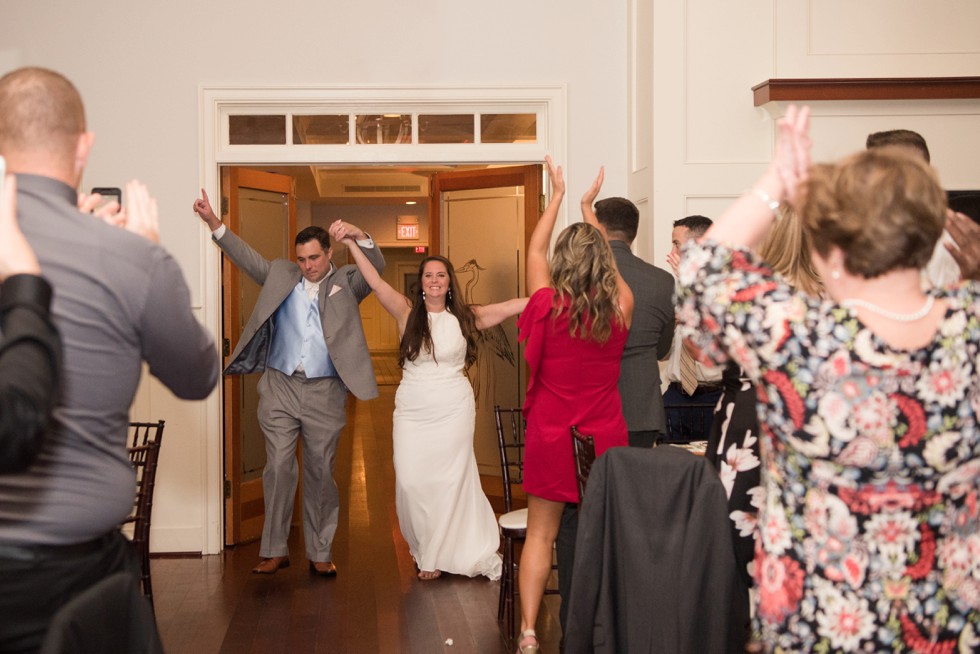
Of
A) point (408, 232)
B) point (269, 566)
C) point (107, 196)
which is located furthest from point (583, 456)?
point (408, 232)

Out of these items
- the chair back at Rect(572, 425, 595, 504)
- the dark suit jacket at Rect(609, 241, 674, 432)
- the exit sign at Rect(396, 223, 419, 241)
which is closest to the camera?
the chair back at Rect(572, 425, 595, 504)

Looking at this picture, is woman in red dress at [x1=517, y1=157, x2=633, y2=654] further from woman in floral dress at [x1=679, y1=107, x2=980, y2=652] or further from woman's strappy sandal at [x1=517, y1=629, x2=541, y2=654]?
woman in floral dress at [x1=679, y1=107, x2=980, y2=652]

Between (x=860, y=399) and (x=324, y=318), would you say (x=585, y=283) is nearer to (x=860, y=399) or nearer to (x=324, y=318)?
(x=860, y=399)

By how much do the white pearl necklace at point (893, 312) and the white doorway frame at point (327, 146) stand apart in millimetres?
4133

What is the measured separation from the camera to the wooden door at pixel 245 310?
5.91 meters

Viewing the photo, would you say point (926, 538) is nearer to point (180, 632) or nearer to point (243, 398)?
point (180, 632)

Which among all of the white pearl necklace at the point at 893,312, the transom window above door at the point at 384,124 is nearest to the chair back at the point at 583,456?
the white pearl necklace at the point at 893,312

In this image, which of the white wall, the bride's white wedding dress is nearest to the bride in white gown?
the bride's white wedding dress

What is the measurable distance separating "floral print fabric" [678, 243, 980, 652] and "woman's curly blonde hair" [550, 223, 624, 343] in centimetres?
180

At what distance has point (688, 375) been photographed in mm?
4988

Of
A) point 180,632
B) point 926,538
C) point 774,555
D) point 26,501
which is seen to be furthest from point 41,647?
point 180,632

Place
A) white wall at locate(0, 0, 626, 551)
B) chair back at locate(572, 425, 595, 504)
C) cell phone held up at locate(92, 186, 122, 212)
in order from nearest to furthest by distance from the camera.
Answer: cell phone held up at locate(92, 186, 122, 212) → chair back at locate(572, 425, 595, 504) → white wall at locate(0, 0, 626, 551)

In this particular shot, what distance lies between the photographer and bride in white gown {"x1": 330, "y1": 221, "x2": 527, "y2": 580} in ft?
17.1

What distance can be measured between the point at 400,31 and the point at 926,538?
465 cm
